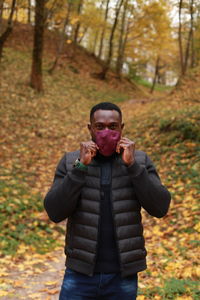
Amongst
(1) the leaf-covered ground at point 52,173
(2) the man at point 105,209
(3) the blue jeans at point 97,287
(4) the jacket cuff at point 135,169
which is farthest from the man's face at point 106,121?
(1) the leaf-covered ground at point 52,173

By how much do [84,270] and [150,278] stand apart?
3.07 meters

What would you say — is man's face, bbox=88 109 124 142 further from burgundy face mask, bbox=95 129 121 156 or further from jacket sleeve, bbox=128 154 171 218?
jacket sleeve, bbox=128 154 171 218

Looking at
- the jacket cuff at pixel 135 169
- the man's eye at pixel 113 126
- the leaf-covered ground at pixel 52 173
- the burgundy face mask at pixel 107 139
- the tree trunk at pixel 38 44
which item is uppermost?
the tree trunk at pixel 38 44

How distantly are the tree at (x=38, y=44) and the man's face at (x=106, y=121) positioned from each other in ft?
48.3

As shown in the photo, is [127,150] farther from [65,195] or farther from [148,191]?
[65,195]

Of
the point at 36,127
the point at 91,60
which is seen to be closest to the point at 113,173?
the point at 36,127

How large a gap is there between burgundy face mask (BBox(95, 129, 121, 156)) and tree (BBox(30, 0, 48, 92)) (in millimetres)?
14861

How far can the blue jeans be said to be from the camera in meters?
2.25

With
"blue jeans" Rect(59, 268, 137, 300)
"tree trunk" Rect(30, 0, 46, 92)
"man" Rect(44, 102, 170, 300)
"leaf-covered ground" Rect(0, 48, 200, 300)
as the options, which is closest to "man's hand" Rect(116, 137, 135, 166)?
"man" Rect(44, 102, 170, 300)

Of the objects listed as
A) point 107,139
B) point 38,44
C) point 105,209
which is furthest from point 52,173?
point 38,44

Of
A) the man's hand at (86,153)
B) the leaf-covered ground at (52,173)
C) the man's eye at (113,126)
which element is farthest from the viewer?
the leaf-covered ground at (52,173)

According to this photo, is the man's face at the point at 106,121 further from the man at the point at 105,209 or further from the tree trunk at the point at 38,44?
the tree trunk at the point at 38,44

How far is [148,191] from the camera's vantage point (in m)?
2.21

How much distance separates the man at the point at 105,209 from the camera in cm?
221
